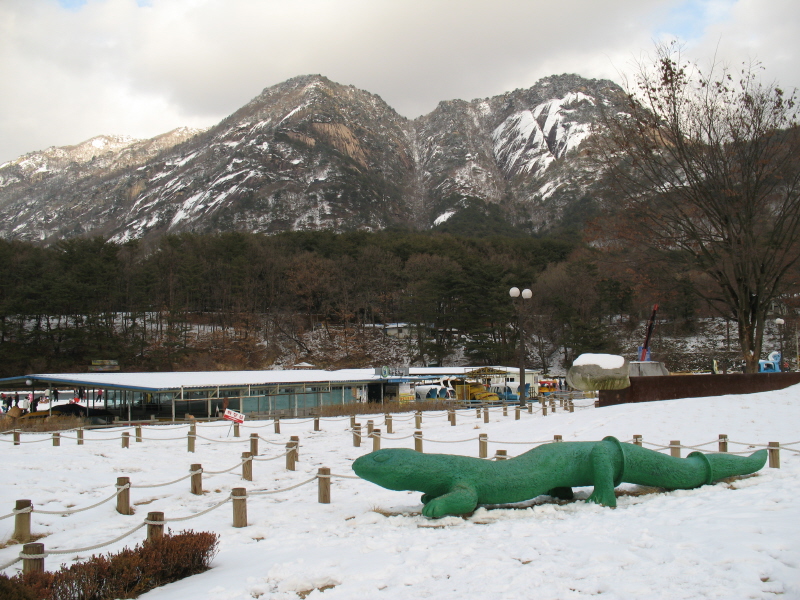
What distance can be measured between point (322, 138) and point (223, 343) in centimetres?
8739

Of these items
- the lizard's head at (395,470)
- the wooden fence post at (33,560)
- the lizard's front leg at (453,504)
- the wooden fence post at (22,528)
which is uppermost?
the lizard's head at (395,470)

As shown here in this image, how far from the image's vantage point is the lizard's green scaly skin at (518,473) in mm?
7277

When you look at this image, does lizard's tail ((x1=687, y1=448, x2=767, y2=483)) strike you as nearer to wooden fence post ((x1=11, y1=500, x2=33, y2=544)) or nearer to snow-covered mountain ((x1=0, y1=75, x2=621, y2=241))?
wooden fence post ((x1=11, y1=500, x2=33, y2=544))

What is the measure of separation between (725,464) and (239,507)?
723 centimetres

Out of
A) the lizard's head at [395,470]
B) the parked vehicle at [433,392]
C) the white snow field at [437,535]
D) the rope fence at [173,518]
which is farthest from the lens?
the parked vehicle at [433,392]

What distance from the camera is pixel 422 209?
145m


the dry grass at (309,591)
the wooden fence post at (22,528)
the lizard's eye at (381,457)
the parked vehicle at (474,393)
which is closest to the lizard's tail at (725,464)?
the lizard's eye at (381,457)

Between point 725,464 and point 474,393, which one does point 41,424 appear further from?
point 474,393

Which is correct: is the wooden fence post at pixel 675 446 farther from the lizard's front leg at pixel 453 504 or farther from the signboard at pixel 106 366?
the signboard at pixel 106 366

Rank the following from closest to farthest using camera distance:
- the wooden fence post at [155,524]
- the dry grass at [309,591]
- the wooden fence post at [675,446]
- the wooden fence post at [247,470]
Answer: the dry grass at [309,591], the wooden fence post at [155,524], the wooden fence post at [675,446], the wooden fence post at [247,470]

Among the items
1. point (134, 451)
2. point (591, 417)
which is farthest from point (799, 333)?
point (134, 451)

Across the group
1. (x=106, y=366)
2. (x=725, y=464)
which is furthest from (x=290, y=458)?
(x=106, y=366)

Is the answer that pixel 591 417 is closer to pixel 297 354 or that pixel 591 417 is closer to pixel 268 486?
pixel 268 486

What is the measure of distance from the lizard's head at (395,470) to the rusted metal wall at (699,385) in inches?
479
